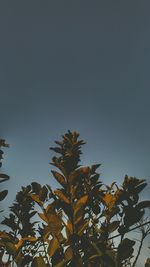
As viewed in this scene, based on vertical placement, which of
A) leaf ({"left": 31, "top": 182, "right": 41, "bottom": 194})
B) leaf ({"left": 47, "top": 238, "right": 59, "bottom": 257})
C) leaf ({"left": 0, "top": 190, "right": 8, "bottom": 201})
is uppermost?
leaf ({"left": 31, "top": 182, "right": 41, "bottom": 194})

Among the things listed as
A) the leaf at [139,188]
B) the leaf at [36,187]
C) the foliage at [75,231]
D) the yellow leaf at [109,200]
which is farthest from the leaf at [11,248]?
the leaf at [36,187]

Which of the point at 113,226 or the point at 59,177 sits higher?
the point at 59,177

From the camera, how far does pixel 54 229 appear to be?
8.04ft

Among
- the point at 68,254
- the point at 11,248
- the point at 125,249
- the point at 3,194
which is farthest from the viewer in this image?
the point at 3,194

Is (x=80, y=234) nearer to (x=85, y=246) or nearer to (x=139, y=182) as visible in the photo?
(x=85, y=246)

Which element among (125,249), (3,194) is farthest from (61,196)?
(3,194)

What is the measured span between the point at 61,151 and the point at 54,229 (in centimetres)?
244

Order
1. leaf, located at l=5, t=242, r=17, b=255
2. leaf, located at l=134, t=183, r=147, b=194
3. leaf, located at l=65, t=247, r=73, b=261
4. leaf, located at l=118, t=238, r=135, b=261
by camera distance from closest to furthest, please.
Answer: leaf, located at l=65, t=247, r=73, b=261 → leaf, located at l=118, t=238, r=135, b=261 → leaf, located at l=5, t=242, r=17, b=255 → leaf, located at l=134, t=183, r=147, b=194

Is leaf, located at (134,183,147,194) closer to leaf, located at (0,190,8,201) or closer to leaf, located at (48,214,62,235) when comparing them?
leaf, located at (0,190,8,201)

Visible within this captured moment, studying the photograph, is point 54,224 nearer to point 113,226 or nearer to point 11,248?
point 11,248

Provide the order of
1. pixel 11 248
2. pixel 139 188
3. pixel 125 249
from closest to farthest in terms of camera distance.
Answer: pixel 125 249, pixel 11 248, pixel 139 188

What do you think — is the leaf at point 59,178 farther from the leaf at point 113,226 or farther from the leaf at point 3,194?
the leaf at point 3,194

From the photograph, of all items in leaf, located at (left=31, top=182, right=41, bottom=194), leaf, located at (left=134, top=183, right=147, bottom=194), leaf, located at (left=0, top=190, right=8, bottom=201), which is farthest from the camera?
leaf, located at (left=31, top=182, right=41, bottom=194)

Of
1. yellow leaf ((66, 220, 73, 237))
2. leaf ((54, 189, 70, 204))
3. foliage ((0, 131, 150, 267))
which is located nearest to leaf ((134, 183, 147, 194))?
foliage ((0, 131, 150, 267))
